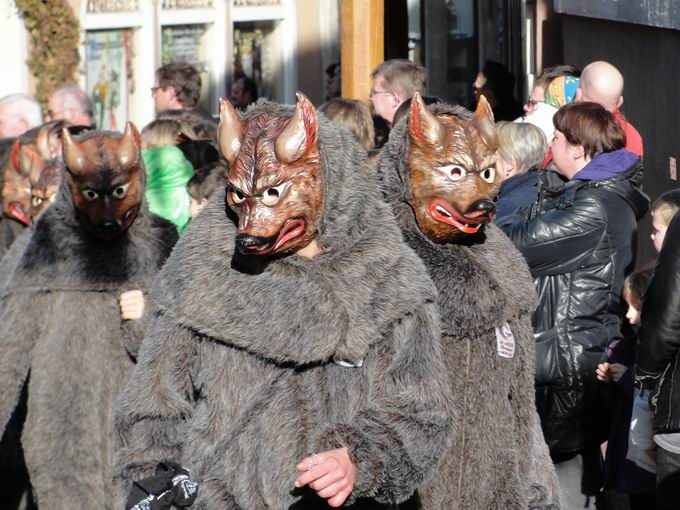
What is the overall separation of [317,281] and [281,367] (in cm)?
26

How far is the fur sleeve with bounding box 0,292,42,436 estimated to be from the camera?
5.73 m

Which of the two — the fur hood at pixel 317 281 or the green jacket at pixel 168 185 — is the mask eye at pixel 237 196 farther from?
the green jacket at pixel 168 185

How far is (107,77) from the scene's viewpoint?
12.7 meters

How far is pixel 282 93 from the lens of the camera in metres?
14.6

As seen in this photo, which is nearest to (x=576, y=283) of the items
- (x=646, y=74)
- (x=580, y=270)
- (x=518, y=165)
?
(x=580, y=270)

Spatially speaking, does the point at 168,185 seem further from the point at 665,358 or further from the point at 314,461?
the point at 314,461

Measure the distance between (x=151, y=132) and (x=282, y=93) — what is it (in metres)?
6.63

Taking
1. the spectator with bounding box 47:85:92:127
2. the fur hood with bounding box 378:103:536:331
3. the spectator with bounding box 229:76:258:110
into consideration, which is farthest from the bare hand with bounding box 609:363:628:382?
the spectator with bounding box 229:76:258:110

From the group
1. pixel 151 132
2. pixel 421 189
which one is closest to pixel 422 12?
pixel 151 132

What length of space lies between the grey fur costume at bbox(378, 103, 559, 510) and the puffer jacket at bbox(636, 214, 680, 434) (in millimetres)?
596

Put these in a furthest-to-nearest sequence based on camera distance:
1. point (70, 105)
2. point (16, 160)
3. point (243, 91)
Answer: point (243, 91)
point (70, 105)
point (16, 160)

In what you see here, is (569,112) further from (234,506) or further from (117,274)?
(234,506)

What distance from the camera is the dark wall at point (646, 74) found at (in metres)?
11.7

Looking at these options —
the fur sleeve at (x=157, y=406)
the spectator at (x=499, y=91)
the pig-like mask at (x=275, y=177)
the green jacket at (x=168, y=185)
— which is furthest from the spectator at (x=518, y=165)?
the spectator at (x=499, y=91)
